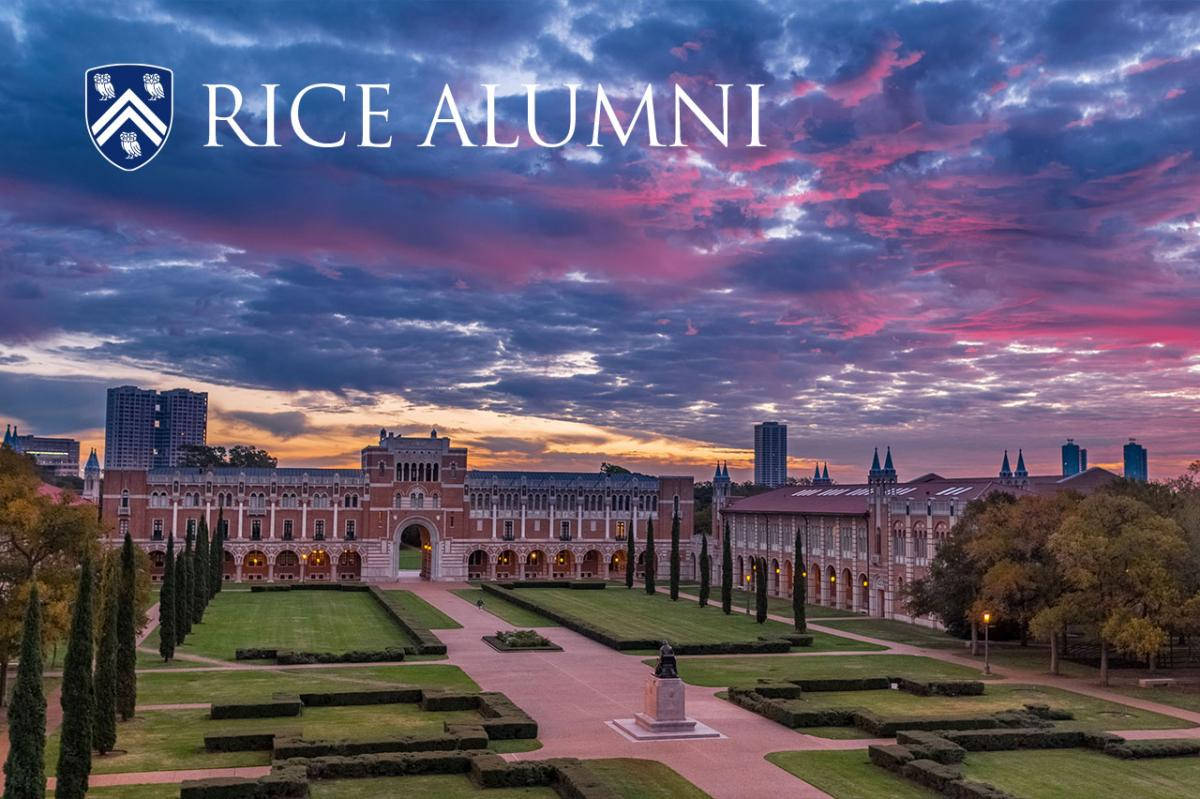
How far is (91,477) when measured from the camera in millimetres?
103500

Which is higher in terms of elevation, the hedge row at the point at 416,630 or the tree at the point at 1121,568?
the tree at the point at 1121,568

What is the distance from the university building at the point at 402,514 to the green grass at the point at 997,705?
61.2 metres

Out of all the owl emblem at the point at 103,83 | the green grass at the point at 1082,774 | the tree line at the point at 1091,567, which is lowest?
the green grass at the point at 1082,774

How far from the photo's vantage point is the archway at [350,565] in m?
109

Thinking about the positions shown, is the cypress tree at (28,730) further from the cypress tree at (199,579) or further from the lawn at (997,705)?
the cypress tree at (199,579)

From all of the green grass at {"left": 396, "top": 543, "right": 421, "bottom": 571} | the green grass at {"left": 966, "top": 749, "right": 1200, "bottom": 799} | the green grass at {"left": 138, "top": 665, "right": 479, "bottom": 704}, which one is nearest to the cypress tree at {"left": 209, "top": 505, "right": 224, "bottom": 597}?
the green grass at {"left": 138, "top": 665, "right": 479, "bottom": 704}

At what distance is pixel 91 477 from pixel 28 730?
3451 inches

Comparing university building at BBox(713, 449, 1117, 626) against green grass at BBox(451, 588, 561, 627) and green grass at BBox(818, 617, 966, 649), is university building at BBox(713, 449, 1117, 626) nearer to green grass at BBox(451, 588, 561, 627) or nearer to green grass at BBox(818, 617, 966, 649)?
green grass at BBox(818, 617, 966, 649)

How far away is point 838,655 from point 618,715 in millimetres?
20640

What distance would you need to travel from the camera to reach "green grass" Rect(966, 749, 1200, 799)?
29.5 m

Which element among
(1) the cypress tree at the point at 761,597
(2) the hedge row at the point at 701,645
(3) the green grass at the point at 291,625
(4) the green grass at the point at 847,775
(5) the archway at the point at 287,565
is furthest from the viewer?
(5) the archway at the point at 287,565

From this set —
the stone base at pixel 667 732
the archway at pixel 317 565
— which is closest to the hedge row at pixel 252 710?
the stone base at pixel 667 732

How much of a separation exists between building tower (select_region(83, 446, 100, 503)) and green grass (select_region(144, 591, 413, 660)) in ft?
73.9

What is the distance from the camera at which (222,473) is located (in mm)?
105812
